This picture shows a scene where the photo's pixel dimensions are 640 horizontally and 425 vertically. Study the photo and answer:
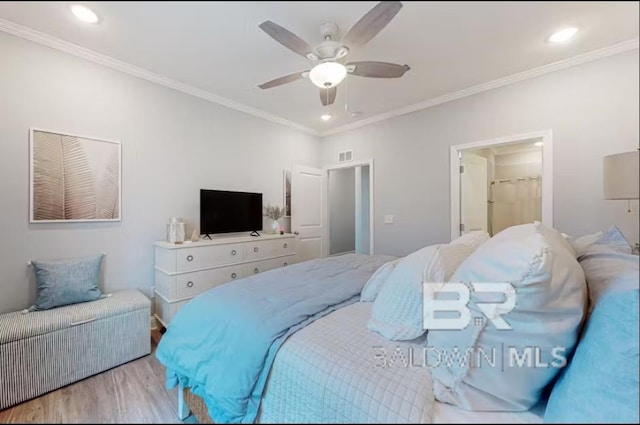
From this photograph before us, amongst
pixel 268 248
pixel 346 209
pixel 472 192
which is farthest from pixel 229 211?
pixel 346 209

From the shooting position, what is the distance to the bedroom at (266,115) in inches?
27.6

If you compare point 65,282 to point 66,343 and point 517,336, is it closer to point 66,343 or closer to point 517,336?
point 66,343

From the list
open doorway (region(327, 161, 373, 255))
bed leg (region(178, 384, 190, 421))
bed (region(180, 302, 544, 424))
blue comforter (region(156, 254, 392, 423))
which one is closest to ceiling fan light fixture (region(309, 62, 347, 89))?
blue comforter (region(156, 254, 392, 423))

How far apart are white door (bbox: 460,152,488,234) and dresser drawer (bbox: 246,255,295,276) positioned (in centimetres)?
227

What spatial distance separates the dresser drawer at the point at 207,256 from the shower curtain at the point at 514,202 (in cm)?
390

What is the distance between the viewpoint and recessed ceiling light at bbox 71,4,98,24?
57 cm

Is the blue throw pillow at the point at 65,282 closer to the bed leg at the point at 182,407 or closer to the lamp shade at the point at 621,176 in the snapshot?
the bed leg at the point at 182,407

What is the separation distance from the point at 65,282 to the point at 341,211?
497 cm

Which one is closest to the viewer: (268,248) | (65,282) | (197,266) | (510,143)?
(65,282)

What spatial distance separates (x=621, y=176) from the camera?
990mm

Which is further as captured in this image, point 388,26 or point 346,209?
point 346,209

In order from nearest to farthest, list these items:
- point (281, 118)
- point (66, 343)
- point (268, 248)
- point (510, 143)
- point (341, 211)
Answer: point (66, 343), point (510, 143), point (268, 248), point (281, 118), point (341, 211)

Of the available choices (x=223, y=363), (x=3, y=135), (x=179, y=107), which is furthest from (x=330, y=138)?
(x=223, y=363)

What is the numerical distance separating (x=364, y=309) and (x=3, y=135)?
116 inches
